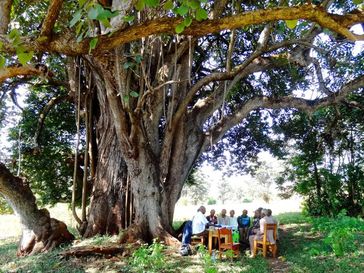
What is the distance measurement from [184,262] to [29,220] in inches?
145

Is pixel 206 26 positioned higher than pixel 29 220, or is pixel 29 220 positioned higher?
pixel 206 26

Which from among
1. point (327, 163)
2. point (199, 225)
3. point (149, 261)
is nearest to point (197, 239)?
point (199, 225)

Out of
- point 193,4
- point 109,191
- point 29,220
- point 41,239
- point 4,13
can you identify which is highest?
point 4,13

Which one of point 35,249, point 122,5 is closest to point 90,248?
point 35,249

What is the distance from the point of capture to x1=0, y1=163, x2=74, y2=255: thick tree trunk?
304 inches

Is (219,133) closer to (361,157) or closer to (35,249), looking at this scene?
(35,249)

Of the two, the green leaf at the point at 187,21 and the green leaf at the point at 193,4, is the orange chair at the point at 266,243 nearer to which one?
the green leaf at the point at 187,21

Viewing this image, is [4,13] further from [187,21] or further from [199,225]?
[199,225]

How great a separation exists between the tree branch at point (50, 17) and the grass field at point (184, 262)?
4149mm

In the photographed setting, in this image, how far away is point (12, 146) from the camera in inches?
459

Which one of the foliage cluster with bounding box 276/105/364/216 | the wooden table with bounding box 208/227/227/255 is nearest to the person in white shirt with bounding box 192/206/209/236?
the wooden table with bounding box 208/227/227/255

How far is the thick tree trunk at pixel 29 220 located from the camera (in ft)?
25.3

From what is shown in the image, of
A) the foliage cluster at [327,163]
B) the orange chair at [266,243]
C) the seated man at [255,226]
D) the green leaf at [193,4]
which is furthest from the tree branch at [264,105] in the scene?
the green leaf at [193,4]

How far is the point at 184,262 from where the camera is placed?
21.9 feet
